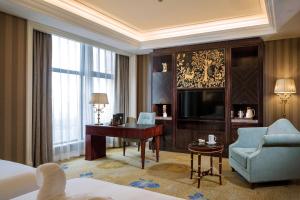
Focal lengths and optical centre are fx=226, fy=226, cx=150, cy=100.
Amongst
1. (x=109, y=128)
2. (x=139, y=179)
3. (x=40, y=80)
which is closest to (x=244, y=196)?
(x=139, y=179)

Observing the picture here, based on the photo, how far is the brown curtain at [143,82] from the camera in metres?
6.49

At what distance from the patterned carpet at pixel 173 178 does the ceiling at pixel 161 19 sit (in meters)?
2.59

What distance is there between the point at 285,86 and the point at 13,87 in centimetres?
506

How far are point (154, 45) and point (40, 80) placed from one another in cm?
280

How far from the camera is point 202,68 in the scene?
5.30 metres

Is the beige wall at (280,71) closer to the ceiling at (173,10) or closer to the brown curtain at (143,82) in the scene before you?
the ceiling at (173,10)

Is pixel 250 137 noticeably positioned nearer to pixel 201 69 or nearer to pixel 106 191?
pixel 201 69

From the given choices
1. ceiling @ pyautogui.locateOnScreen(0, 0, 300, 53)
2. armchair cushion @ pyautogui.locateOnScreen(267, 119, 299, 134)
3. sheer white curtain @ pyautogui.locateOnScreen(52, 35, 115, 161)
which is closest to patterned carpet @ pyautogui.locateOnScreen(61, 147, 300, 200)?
sheer white curtain @ pyautogui.locateOnScreen(52, 35, 115, 161)

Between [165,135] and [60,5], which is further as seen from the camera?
[165,135]

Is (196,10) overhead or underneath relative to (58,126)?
overhead

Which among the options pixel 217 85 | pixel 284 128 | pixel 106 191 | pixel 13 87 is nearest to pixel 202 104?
pixel 217 85

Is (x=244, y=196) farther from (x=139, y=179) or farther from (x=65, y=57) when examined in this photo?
(x=65, y=57)

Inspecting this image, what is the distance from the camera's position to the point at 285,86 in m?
4.54

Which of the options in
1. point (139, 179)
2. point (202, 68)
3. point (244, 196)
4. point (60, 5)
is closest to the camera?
point (244, 196)
